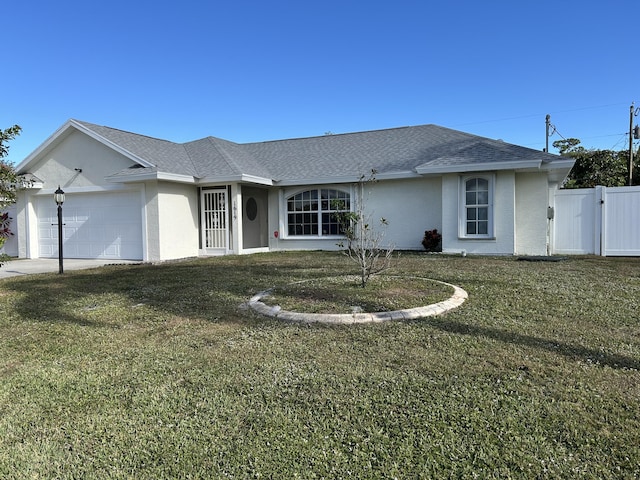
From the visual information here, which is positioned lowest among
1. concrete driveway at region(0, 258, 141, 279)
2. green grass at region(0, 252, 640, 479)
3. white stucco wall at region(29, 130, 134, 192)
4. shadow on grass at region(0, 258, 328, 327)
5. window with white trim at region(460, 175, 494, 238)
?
green grass at region(0, 252, 640, 479)

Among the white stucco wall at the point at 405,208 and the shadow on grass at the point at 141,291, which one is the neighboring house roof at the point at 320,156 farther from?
the shadow on grass at the point at 141,291

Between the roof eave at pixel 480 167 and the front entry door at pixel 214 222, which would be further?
the front entry door at pixel 214 222

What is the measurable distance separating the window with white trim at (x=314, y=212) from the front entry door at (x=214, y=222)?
2765 mm

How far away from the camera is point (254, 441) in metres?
2.63

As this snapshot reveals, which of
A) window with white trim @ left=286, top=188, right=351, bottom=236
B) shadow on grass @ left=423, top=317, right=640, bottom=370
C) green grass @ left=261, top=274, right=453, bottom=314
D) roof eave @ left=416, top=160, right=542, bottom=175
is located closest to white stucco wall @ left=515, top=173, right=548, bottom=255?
roof eave @ left=416, top=160, right=542, bottom=175

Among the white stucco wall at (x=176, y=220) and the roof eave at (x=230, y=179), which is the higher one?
the roof eave at (x=230, y=179)

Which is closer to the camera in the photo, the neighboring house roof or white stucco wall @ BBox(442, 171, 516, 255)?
white stucco wall @ BBox(442, 171, 516, 255)

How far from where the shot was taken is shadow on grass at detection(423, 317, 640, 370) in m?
3.79

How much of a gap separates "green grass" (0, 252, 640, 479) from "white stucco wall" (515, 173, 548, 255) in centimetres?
714

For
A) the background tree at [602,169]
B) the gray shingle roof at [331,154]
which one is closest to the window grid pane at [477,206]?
the gray shingle roof at [331,154]

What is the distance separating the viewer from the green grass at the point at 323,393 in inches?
94.7

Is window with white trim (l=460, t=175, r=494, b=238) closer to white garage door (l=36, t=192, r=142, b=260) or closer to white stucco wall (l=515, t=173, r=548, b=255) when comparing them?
white stucco wall (l=515, t=173, r=548, b=255)

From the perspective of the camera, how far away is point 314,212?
1605 centimetres

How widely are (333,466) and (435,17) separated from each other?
16.0 m
